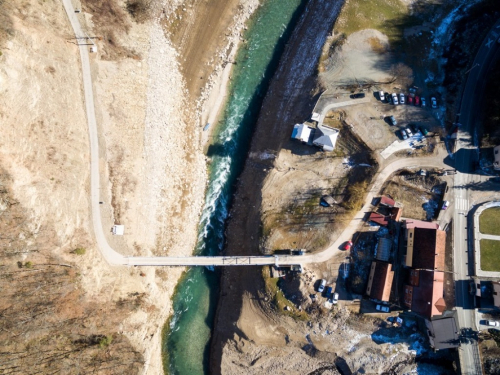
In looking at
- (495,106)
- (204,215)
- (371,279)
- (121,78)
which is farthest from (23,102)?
(495,106)

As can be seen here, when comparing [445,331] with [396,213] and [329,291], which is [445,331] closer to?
[329,291]

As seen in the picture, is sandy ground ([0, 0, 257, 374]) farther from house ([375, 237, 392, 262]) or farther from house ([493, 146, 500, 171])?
house ([493, 146, 500, 171])

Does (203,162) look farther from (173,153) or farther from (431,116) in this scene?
(431,116)

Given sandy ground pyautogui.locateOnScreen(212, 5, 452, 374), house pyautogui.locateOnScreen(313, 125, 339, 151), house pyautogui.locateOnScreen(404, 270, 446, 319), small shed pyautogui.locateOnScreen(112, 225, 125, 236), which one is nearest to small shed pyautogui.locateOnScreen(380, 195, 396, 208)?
sandy ground pyautogui.locateOnScreen(212, 5, 452, 374)

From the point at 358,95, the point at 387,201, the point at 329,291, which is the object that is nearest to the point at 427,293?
the point at 329,291

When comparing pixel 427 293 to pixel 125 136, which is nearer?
pixel 427 293

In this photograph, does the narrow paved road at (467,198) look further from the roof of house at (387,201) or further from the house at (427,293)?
the roof of house at (387,201)
